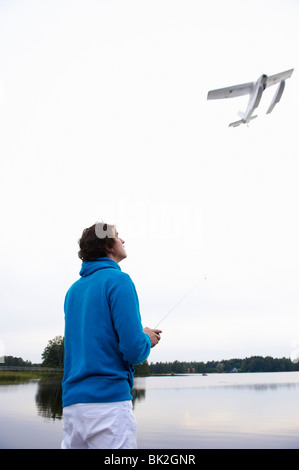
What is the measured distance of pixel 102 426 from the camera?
1.68 metres

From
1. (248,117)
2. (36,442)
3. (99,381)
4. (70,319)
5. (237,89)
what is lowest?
(36,442)

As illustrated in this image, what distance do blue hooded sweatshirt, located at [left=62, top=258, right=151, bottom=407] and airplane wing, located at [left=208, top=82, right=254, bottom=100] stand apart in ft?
69.1

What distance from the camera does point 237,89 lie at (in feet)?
70.0

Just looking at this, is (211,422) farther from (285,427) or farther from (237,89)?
(237,89)

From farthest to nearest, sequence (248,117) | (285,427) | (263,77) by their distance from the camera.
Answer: (248,117), (263,77), (285,427)

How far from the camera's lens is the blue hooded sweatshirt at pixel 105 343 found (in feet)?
5.78

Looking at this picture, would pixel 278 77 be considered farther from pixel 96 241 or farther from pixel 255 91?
pixel 96 241

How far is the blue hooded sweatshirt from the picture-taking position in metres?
1.76

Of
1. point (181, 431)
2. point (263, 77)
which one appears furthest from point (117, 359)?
point (263, 77)

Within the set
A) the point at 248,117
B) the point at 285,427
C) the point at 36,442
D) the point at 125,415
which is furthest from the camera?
the point at 248,117

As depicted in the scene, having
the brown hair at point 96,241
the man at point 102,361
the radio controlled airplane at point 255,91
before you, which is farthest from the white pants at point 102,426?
the radio controlled airplane at point 255,91

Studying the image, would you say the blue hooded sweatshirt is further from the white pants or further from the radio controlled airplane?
the radio controlled airplane
